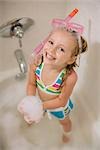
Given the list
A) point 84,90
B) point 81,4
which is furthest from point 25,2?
point 84,90

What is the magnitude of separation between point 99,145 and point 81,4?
45cm

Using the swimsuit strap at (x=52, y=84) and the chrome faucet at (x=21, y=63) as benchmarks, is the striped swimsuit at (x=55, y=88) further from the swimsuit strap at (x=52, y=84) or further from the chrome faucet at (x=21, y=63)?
the chrome faucet at (x=21, y=63)

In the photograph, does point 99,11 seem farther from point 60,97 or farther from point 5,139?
point 5,139

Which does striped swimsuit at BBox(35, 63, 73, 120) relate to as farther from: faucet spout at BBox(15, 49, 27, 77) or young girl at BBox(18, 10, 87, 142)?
faucet spout at BBox(15, 49, 27, 77)

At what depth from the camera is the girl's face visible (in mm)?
680

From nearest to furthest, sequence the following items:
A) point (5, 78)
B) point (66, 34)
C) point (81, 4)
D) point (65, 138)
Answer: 1. point (66, 34)
2. point (65, 138)
3. point (81, 4)
4. point (5, 78)

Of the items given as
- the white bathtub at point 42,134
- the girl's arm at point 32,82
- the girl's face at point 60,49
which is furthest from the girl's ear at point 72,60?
the white bathtub at point 42,134

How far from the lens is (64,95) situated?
2.39 ft

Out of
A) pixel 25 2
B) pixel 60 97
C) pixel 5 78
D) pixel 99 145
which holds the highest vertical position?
pixel 25 2

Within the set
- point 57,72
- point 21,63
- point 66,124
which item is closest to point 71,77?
point 57,72

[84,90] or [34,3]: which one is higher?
[34,3]

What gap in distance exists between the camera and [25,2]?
46.9 inches

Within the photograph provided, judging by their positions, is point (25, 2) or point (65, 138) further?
point (25, 2)

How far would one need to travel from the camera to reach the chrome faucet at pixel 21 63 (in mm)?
973
